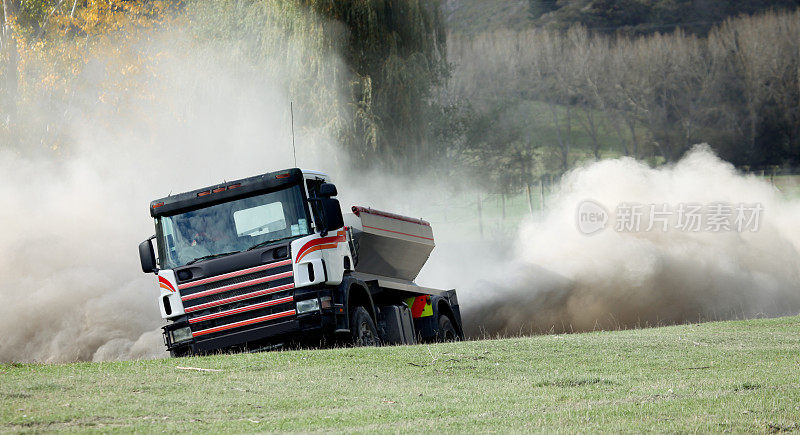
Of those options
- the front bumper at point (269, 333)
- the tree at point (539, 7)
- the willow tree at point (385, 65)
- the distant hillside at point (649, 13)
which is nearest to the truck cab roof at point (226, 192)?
the front bumper at point (269, 333)

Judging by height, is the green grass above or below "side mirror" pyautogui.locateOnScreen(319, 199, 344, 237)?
below

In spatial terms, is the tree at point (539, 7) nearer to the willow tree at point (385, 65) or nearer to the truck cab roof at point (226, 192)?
the willow tree at point (385, 65)

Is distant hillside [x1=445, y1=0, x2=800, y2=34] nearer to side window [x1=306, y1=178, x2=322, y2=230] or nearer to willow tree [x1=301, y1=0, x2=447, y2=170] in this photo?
willow tree [x1=301, y1=0, x2=447, y2=170]

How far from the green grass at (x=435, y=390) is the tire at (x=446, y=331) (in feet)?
11.3

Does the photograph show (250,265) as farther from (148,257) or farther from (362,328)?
(362,328)

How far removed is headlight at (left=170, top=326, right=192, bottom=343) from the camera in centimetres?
1487

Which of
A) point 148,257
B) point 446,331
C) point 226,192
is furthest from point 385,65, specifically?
point 148,257

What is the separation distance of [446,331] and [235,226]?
7073 mm

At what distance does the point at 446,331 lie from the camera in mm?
20438

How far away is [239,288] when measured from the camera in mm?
14664

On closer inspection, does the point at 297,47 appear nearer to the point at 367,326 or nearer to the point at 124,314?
the point at 124,314

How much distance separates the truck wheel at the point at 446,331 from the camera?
65.7 feet

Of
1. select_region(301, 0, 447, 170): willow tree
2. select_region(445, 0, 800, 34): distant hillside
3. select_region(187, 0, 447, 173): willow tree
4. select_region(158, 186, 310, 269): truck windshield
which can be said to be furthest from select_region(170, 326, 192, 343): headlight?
select_region(445, 0, 800, 34): distant hillside

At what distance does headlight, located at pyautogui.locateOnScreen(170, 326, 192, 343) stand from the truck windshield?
1026mm
